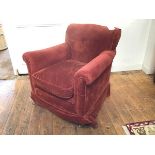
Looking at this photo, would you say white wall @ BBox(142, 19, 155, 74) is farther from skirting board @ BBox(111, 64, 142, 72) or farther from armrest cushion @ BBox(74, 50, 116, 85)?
armrest cushion @ BBox(74, 50, 116, 85)

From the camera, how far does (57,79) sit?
3.80 feet

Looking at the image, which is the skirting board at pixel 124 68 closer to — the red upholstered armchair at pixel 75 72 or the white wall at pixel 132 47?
the white wall at pixel 132 47

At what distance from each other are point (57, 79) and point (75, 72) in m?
0.14

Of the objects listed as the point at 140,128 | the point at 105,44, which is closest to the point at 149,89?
the point at 140,128

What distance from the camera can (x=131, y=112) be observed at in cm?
134

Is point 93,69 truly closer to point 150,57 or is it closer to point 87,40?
point 87,40

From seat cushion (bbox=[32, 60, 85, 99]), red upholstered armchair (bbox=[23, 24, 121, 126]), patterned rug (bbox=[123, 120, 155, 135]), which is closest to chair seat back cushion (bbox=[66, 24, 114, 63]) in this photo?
red upholstered armchair (bbox=[23, 24, 121, 126])

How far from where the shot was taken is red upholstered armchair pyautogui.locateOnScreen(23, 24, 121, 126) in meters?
1.07

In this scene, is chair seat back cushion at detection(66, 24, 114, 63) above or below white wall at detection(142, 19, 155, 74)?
above

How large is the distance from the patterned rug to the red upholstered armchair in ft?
0.78

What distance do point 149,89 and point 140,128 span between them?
518 millimetres

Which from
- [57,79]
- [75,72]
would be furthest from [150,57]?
[57,79]

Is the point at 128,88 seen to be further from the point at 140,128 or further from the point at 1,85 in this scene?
the point at 1,85
